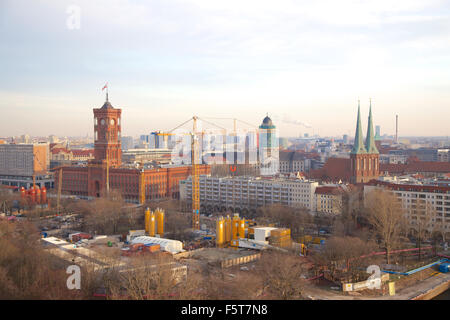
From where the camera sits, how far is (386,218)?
24281mm

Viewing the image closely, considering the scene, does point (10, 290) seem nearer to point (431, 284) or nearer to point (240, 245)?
point (240, 245)

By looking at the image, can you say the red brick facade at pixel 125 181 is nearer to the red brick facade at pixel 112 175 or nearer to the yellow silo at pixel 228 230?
the red brick facade at pixel 112 175

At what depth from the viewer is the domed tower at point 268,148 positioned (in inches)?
2621

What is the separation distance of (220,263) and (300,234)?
916cm

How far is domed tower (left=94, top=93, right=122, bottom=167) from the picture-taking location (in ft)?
150

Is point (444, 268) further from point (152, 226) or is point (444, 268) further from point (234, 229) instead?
point (152, 226)

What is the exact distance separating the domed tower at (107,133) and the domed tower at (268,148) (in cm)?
2416

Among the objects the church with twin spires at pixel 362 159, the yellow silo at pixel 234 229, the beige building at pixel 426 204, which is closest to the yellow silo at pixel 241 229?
the yellow silo at pixel 234 229

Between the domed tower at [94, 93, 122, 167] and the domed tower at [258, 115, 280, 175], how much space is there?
24.2m

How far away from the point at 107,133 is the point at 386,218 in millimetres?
29443

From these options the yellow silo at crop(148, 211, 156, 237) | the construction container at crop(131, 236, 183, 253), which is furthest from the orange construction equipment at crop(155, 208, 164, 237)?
the construction container at crop(131, 236, 183, 253)

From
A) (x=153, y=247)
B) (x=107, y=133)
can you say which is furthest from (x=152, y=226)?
(x=107, y=133)

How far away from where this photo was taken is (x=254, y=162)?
6650 cm

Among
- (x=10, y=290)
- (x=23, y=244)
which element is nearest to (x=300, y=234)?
(x=23, y=244)
